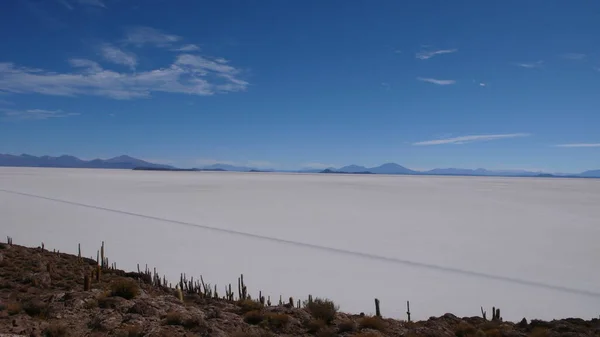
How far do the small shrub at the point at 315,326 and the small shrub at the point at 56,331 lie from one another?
4.13m

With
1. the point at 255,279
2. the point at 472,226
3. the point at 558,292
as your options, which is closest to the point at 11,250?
the point at 255,279

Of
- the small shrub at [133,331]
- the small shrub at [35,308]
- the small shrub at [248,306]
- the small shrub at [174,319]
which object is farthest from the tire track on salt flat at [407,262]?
the small shrub at [35,308]

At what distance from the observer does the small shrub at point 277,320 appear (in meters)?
8.43

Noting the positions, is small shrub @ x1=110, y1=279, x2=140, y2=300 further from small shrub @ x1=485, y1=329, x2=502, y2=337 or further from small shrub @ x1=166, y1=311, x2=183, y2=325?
small shrub @ x1=485, y1=329, x2=502, y2=337

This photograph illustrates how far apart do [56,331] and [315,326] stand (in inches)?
171

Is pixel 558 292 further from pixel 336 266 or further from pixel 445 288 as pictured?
pixel 336 266

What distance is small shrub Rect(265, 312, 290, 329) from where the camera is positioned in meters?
Result: 8.43

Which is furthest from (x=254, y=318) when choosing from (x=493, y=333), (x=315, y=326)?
(x=493, y=333)

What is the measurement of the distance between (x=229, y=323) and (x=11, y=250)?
11.1 m

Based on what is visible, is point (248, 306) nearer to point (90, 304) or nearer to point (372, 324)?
point (372, 324)

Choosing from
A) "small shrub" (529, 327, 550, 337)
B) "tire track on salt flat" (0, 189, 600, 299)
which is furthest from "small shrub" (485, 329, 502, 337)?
"tire track on salt flat" (0, 189, 600, 299)

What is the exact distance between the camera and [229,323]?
832 cm

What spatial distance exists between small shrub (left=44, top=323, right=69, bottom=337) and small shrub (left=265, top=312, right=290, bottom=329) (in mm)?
3489

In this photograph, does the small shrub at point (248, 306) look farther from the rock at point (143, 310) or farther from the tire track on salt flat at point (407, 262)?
the tire track on salt flat at point (407, 262)
